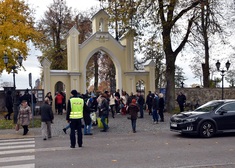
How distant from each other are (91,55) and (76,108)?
1991cm

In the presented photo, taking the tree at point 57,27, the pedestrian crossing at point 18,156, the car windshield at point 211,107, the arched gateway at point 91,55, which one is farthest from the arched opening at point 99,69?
→ the pedestrian crossing at point 18,156

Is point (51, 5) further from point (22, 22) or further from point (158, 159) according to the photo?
point (158, 159)

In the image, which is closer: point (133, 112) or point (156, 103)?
point (133, 112)

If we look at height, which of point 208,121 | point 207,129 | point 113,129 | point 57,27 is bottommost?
point 113,129

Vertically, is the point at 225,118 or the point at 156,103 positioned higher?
the point at 156,103

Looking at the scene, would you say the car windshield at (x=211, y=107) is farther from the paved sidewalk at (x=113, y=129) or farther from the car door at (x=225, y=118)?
the paved sidewalk at (x=113, y=129)

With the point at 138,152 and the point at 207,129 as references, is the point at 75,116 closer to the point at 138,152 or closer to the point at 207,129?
the point at 138,152

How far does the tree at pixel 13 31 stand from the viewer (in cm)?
3108

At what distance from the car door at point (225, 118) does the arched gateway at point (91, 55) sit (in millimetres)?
15797

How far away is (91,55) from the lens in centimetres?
3222

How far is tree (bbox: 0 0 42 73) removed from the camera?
31078 millimetres

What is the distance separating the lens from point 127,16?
27.3 m

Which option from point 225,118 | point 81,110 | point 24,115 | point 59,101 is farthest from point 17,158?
point 59,101

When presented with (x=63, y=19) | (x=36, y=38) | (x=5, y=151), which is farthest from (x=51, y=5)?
(x=5, y=151)
